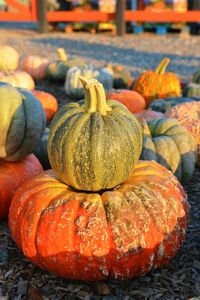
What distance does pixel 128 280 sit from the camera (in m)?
2.49

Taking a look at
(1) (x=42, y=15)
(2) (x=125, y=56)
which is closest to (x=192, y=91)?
(2) (x=125, y=56)

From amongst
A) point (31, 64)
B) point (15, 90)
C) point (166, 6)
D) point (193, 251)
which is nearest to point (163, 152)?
point (193, 251)

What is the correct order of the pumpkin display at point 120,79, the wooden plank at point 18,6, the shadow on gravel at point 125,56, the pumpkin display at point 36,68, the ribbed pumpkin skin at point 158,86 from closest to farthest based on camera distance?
the ribbed pumpkin skin at point 158,86 < the pumpkin display at point 120,79 < the pumpkin display at point 36,68 < the shadow on gravel at point 125,56 < the wooden plank at point 18,6

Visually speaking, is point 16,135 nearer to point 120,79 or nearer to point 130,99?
point 130,99

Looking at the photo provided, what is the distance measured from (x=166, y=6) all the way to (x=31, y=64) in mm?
7692

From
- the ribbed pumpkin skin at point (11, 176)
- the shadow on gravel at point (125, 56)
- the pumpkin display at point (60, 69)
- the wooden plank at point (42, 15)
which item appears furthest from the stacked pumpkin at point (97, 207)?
the wooden plank at point (42, 15)

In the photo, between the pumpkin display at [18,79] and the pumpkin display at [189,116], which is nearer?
the pumpkin display at [189,116]

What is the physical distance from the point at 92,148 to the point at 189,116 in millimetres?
1973

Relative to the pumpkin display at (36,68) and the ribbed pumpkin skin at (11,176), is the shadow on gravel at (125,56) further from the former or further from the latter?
the ribbed pumpkin skin at (11,176)

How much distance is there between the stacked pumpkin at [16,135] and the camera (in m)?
2.94

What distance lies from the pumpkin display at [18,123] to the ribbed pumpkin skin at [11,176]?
6 cm

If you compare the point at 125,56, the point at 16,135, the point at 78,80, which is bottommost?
the point at 125,56

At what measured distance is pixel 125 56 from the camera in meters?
11.2

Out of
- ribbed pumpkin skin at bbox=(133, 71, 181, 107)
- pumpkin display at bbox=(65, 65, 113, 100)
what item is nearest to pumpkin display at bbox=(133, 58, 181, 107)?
ribbed pumpkin skin at bbox=(133, 71, 181, 107)
